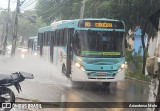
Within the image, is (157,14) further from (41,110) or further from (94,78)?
(94,78)

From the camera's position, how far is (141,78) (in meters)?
24.4

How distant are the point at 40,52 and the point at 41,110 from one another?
1775 cm

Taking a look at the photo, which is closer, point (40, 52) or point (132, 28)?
point (132, 28)

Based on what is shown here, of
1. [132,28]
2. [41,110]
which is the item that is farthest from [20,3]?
[41,110]

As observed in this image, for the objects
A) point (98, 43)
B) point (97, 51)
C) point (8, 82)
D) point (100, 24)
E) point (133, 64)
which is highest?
point (100, 24)

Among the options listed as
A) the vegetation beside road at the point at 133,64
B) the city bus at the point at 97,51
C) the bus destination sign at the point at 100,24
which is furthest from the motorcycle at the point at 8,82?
the vegetation beside road at the point at 133,64

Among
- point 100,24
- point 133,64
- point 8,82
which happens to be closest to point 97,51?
point 100,24

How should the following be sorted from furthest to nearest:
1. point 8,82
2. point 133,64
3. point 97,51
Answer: point 133,64, point 97,51, point 8,82

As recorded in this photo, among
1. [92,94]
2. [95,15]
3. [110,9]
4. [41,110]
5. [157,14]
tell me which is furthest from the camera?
[95,15]

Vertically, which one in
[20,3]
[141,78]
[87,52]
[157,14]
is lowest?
[141,78]

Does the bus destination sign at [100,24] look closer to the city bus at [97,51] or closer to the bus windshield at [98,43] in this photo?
the city bus at [97,51]

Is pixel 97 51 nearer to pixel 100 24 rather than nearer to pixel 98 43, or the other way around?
pixel 98 43

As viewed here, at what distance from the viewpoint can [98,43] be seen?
16.3 meters

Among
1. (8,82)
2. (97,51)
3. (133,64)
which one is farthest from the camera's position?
(133,64)
